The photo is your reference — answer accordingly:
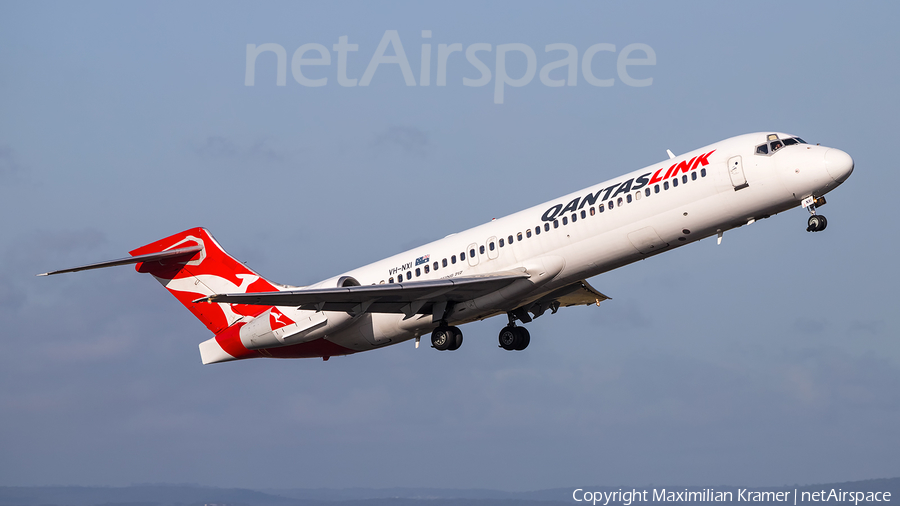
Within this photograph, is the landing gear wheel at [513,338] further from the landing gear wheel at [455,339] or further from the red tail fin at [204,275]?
the red tail fin at [204,275]

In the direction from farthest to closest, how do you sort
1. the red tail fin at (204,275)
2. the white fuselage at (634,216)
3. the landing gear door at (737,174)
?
the red tail fin at (204,275) < the landing gear door at (737,174) < the white fuselage at (634,216)

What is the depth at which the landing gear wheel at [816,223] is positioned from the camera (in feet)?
79.1

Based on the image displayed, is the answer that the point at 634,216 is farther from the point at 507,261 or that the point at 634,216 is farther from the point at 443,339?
the point at 443,339

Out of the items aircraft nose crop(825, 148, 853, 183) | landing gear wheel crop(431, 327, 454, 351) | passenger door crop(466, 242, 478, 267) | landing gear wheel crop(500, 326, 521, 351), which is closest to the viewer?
aircraft nose crop(825, 148, 853, 183)

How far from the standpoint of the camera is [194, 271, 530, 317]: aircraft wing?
27016 millimetres

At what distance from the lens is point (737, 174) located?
24.7 m

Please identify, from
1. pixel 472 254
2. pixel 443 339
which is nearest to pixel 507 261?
pixel 472 254

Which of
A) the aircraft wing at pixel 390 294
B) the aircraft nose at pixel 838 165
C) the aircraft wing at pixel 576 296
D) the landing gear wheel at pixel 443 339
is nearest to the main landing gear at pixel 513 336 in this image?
the aircraft wing at pixel 576 296

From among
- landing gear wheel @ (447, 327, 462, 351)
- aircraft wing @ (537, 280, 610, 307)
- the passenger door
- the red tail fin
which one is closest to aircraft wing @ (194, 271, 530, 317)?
the passenger door

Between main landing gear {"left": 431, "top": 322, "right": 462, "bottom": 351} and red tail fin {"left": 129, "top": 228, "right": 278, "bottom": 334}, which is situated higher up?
red tail fin {"left": 129, "top": 228, "right": 278, "bottom": 334}

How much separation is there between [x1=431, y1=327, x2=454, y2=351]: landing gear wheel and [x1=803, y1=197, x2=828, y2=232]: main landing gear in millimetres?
10560

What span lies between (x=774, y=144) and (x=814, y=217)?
2123mm

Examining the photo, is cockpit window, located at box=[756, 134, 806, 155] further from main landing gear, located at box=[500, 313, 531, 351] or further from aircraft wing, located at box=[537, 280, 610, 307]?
main landing gear, located at box=[500, 313, 531, 351]

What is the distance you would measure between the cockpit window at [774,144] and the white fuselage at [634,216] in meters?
0.10
